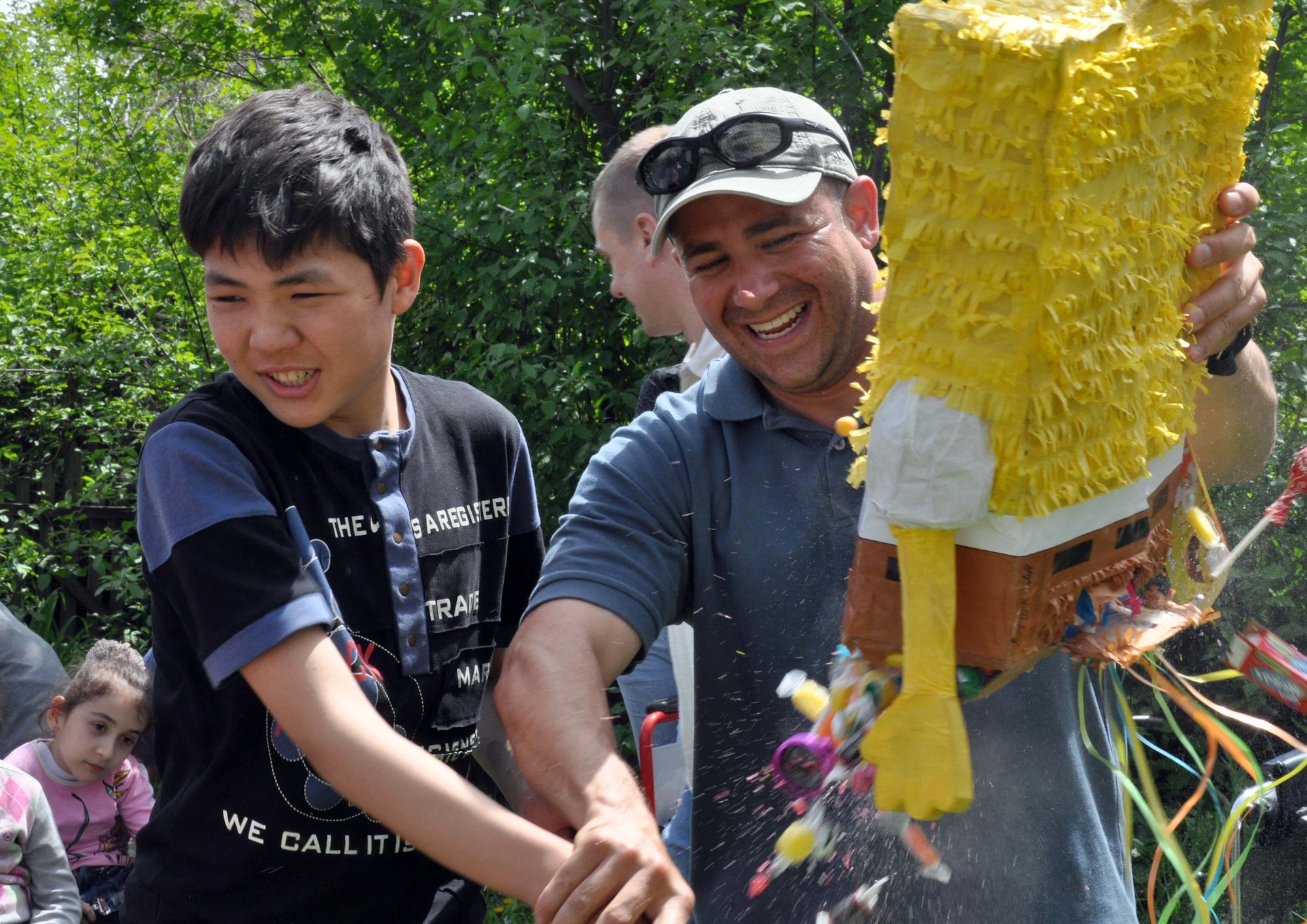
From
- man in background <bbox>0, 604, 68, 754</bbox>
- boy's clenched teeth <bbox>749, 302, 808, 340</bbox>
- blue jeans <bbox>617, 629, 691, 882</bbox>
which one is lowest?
man in background <bbox>0, 604, 68, 754</bbox>

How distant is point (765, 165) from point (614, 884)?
3.35 ft

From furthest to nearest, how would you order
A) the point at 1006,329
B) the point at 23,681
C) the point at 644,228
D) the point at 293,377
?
the point at 23,681 → the point at 644,228 → the point at 293,377 → the point at 1006,329

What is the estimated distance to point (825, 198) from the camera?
1.83 meters

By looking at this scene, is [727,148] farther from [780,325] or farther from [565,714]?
[565,714]

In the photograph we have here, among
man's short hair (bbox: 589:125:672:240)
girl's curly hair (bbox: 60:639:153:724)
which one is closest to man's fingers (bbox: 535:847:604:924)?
man's short hair (bbox: 589:125:672:240)

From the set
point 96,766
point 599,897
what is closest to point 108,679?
point 96,766

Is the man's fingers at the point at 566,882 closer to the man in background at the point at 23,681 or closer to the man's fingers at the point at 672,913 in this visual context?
the man's fingers at the point at 672,913

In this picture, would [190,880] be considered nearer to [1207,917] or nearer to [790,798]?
[790,798]

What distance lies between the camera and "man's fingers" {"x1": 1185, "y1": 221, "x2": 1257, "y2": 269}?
136 centimetres

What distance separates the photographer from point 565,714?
1.45 meters

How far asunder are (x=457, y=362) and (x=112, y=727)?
5.67 feet

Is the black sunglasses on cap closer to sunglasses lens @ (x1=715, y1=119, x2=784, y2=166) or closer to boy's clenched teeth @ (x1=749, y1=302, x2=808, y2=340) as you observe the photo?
sunglasses lens @ (x1=715, y1=119, x2=784, y2=166)

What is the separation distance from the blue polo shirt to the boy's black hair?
1.50ft

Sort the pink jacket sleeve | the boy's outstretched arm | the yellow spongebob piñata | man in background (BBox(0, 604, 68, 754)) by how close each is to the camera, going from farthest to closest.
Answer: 1. man in background (BBox(0, 604, 68, 754))
2. the pink jacket sleeve
3. the boy's outstretched arm
4. the yellow spongebob piñata
